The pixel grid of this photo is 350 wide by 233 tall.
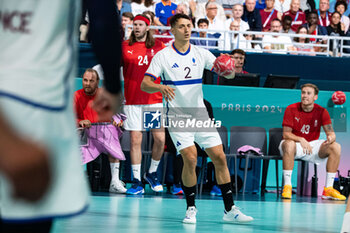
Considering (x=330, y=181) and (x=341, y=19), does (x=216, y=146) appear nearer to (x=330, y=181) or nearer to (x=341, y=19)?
(x=330, y=181)

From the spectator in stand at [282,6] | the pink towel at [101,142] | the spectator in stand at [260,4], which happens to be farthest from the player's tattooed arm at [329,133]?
the spectator in stand at [260,4]

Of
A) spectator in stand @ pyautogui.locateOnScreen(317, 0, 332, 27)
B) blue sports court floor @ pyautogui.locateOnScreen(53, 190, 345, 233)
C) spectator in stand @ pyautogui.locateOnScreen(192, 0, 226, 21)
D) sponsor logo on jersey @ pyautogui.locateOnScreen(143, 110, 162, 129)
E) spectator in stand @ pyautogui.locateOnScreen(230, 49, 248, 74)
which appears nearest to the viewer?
blue sports court floor @ pyautogui.locateOnScreen(53, 190, 345, 233)

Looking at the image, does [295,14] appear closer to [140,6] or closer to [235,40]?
[235,40]

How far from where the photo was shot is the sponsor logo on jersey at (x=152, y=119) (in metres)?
9.97

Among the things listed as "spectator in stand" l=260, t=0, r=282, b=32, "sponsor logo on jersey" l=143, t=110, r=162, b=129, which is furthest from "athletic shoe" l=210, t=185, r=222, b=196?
"spectator in stand" l=260, t=0, r=282, b=32

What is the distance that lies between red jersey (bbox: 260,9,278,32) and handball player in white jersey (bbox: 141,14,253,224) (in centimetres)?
769

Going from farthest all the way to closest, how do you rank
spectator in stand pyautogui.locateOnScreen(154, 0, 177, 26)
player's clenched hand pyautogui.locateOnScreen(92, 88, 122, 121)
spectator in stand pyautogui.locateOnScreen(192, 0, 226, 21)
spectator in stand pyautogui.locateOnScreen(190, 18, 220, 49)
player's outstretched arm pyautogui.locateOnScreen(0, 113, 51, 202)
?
spectator in stand pyautogui.locateOnScreen(192, 0, 226, 21) < spectator in stand pyautogui.locateOnScreen(154, 0, 177, 26) < spectator in stand pyautogui.locateOnScreen(190, 18, 220, 49) < player's clenched hand pyautogui.locateOnScreen(92, 88, 122, 121) < player's outstretched arm pyautogui.locateOnScreen(0, 113, 51, 202)

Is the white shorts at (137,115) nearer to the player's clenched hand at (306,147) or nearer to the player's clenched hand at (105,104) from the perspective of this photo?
the player's clenched hand at (306,147)

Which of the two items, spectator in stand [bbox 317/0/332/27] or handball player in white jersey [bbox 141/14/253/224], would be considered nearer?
handball player in white jersey [bbox 141/14/253/224]

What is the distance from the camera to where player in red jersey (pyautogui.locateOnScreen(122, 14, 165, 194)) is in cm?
991

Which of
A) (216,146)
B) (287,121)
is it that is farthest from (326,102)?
(216,146)

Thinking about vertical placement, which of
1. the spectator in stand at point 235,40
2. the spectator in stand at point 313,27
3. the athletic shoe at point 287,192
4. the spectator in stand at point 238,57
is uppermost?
the spectator in stand at point 313,27

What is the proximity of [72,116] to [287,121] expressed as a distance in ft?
30.7

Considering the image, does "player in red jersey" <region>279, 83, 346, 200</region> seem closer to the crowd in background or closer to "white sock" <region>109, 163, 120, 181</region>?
the crowd in background
